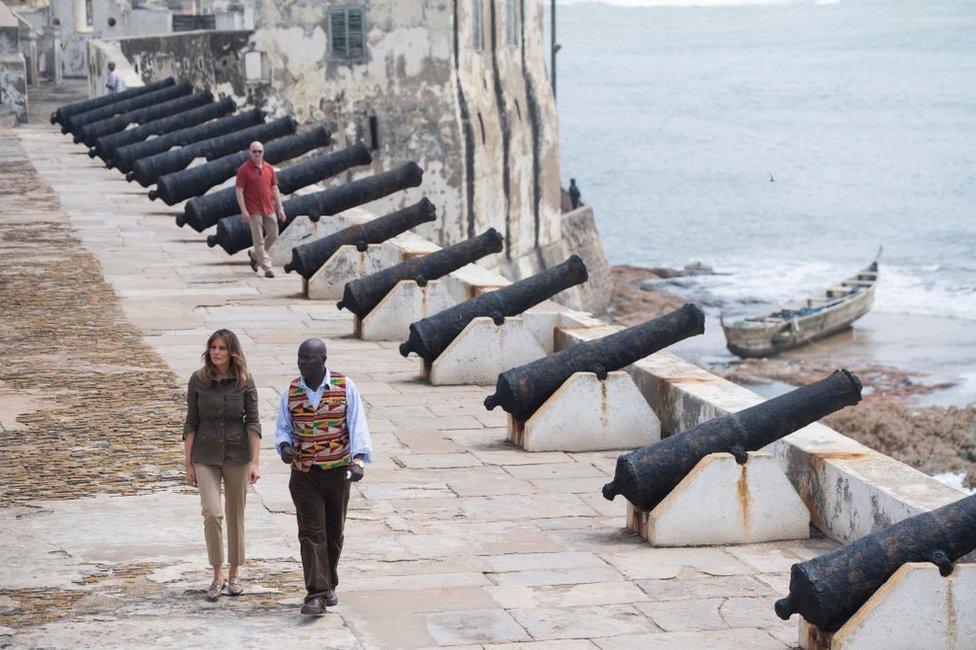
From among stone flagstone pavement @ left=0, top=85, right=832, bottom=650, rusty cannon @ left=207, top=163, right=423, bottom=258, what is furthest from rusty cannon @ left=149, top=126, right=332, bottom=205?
stone flagstone pavement @ left=0, top=85, right=832, bottom=650

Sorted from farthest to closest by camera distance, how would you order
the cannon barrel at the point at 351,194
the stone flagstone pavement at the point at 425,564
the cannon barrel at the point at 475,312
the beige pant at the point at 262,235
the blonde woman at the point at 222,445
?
the cannon barrel at the point at 351,194 < the beige pant at the point at 262,235 < the cannon barrel at the point at 475,312 < the blonde woman at the point at 222,445 < the stone flagstone pavement at the point at 425,564

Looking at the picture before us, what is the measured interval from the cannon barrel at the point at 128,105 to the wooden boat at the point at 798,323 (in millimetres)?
21774

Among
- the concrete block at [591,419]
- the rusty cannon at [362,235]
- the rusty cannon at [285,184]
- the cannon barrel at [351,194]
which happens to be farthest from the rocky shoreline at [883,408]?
the concrete block at [591,419]

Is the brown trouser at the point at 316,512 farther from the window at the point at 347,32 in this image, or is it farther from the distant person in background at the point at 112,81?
the window at the point at 347,32

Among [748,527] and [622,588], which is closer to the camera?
[622,588]

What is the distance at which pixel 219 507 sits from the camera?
24.3ft

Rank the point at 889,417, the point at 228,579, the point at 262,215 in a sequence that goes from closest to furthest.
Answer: the point at 228,579 < the point at 262,215 < the point at 889,417

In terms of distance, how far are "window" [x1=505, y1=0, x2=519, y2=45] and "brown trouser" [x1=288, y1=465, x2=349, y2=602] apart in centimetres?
3453

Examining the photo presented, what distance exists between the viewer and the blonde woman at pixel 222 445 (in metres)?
7.25

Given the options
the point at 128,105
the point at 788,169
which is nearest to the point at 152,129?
the point at 128,105

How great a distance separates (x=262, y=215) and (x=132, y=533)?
852 centimetres

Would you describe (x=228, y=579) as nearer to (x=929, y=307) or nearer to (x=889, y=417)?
(x=889, y=417)

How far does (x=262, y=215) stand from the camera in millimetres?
16609

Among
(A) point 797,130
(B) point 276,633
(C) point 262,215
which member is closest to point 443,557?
(B) point 276,633
